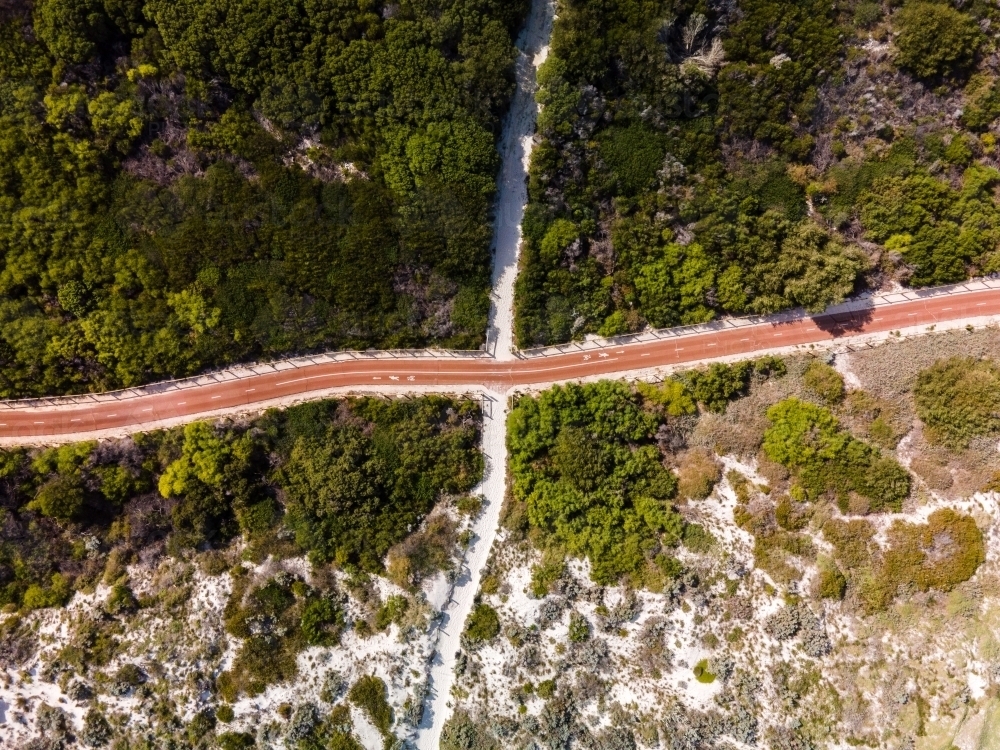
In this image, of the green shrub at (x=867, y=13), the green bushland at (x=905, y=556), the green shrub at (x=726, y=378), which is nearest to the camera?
the green bushland at (x=905, y=556)

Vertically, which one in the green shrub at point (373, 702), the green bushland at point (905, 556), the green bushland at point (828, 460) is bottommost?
the green shrub at point (373, 702)

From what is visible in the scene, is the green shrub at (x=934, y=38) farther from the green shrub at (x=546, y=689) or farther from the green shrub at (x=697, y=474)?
the green shrub at (x=546, y=689)

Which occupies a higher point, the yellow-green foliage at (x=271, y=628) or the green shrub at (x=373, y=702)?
the yellow-green foliage at (x=271, y=628)

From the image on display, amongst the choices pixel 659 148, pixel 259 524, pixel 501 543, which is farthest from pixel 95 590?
pixel 659 148

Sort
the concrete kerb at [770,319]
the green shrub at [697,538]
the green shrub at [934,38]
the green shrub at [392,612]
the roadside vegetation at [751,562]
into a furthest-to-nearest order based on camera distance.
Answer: the concrete kerb at [770,319] < the green shrub at [392,612] < the green shrub at [697,538] < the green shrub at [934,38] < the roadside vegetation at [751,562]

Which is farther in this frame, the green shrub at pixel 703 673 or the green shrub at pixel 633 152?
the green shrub at pixel 633 152

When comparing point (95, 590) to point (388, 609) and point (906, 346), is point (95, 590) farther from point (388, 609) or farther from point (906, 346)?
point (906, 346)

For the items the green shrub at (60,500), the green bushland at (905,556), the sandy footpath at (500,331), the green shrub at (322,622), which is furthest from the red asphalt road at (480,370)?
the green shrub at (322,622)
